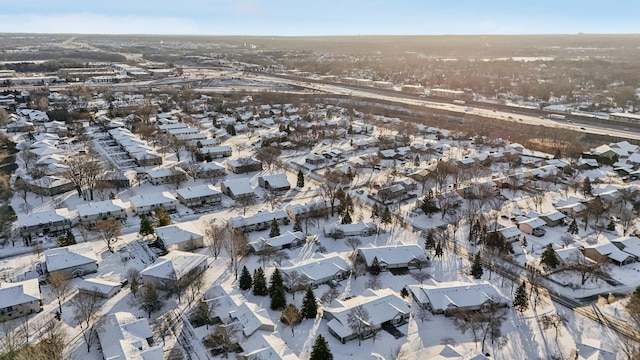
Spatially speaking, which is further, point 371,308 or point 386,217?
point 386,217

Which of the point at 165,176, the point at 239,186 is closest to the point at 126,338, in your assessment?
the point at 239,186

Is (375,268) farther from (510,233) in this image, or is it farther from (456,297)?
(510,233)

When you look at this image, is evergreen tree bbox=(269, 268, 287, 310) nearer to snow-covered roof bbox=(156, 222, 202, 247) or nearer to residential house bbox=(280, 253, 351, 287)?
residential house bbox=(280, 253, 351, 287)

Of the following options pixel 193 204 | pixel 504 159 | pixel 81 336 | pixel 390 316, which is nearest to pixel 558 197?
pixel 504 159

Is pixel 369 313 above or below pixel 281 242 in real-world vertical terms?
below

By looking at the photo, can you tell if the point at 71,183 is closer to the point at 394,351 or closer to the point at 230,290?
the point at 230,290

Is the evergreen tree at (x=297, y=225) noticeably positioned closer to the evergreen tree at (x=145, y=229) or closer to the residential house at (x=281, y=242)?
the residential house at (x=281, y=242)

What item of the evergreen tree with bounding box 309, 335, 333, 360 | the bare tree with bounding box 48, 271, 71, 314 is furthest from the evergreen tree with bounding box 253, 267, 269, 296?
the bare tree with bounding box 48, 271, 71, 314
